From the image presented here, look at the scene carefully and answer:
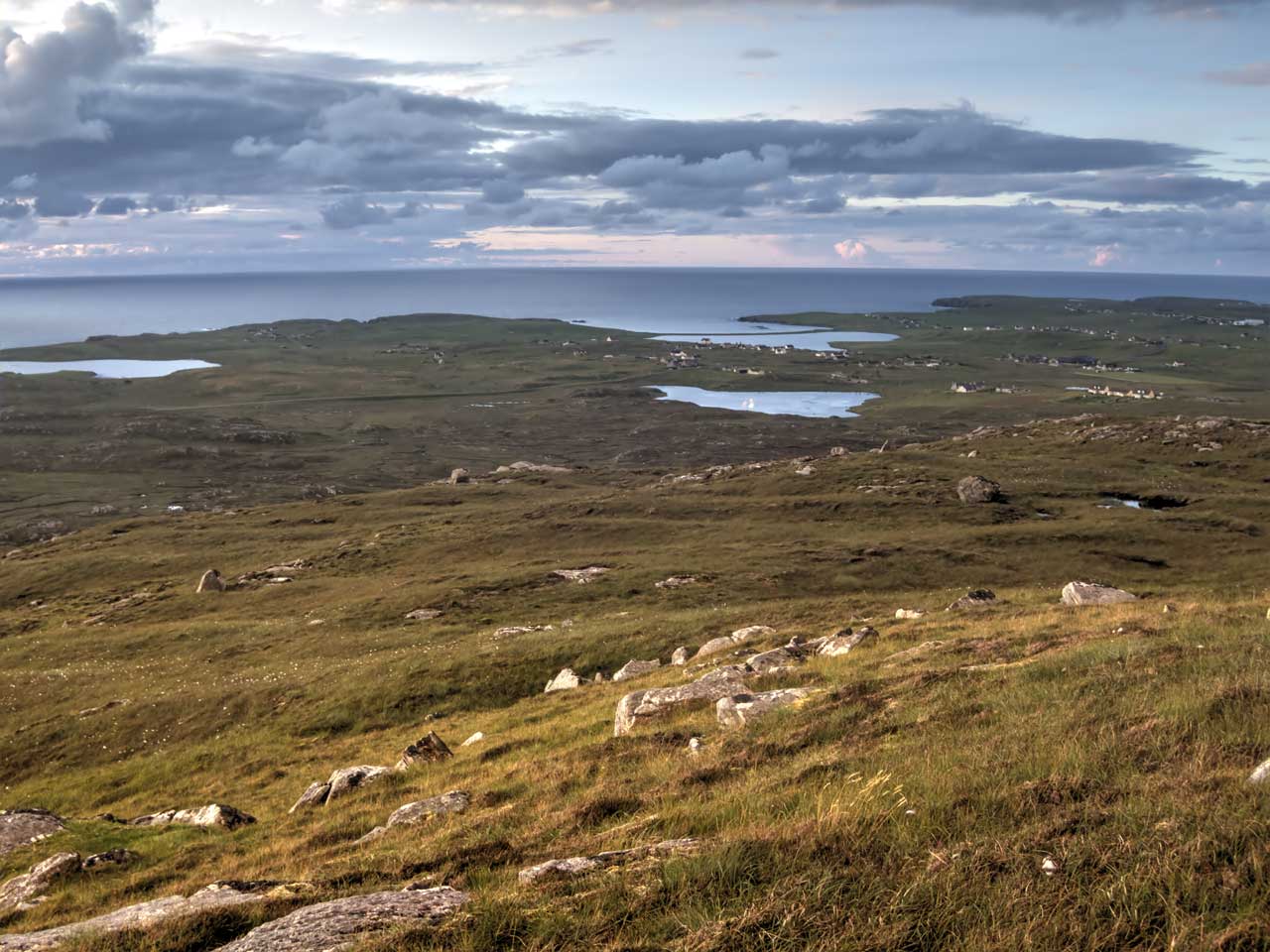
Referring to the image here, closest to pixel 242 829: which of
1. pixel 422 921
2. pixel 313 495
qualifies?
pixel 422 921

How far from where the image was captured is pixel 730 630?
4034cm

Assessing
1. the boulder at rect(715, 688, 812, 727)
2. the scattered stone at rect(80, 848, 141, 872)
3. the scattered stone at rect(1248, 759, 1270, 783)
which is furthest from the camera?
the boulder at rect(715, 688, 812, 727)

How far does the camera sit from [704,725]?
1958cm

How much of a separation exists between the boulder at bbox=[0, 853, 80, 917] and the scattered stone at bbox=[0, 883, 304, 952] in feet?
15.2

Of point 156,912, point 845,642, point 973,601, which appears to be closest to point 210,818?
point 156,912

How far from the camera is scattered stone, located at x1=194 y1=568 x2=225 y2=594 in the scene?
67438 millimetres

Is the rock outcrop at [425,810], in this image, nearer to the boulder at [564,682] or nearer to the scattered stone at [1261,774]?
the scattered stone at [1261,774]

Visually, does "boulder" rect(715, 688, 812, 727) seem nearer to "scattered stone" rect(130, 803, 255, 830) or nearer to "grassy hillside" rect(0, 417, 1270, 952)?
"grassy hillside" rect(0, 417, 1270, 952)

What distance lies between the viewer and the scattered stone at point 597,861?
10320mm

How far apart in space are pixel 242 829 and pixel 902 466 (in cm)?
8572

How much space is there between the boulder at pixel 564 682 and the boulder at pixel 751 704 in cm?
1488

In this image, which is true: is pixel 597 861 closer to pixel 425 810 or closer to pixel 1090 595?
pixel 425 810

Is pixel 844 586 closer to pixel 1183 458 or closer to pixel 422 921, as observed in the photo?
pixel 422 921

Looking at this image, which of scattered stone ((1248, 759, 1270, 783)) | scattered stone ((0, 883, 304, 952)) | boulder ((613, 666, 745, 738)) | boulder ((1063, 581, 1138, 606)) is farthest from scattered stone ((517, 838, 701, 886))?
boulder ((1063, 581, 1138, 606))
